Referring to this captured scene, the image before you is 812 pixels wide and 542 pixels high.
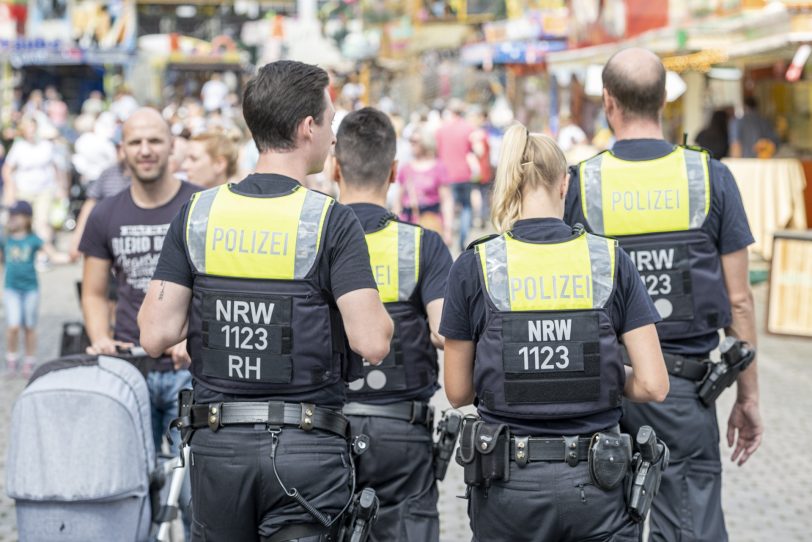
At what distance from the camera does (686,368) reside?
4.72 metres

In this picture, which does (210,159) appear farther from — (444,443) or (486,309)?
(486,309)

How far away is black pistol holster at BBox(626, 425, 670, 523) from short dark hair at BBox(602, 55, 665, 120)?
1.38 m

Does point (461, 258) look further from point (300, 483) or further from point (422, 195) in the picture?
point (422, 195)

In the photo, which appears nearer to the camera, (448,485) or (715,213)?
(715,213)

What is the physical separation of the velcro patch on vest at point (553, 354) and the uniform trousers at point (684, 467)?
1010 millimetres

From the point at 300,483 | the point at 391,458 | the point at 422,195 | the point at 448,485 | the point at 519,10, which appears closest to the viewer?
the point at 300,483

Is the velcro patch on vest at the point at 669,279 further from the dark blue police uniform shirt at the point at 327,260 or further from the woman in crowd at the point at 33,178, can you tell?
the woman in crowd at the point at 33,178

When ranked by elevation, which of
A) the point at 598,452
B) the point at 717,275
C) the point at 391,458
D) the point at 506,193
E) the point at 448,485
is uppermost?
the point at 506,193

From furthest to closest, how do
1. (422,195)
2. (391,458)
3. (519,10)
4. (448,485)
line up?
(519,10)
(422,195)
(448,485)
(391,458)

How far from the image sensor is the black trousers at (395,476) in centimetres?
472

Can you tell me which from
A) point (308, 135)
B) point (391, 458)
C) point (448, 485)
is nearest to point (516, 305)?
point (308, 135)

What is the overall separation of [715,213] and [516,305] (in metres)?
1.30

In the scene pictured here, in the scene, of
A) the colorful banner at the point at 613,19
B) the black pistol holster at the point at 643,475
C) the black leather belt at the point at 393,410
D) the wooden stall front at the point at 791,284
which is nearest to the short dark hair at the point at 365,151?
the black leather belt at the point at 393,410

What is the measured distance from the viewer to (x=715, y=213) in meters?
4.73
